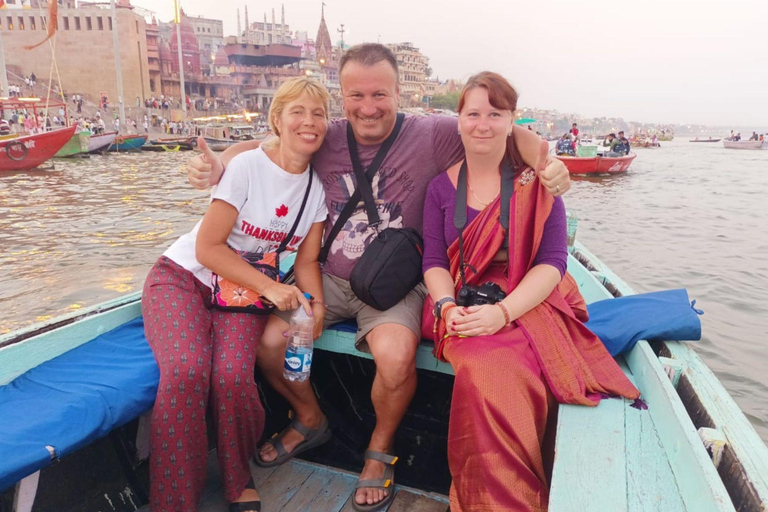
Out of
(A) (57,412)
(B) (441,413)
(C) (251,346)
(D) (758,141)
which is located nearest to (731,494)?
(B) (441,413)

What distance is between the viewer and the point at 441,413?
281 centimetres

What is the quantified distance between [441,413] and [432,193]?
4.06 ft

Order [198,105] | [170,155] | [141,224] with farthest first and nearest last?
[198,105] < [170,155] < [141,224]

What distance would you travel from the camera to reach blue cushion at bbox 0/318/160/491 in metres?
1.57

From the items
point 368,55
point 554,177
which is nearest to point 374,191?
point 368,55

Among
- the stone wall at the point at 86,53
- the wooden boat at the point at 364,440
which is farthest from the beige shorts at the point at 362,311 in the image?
the stone wall at the point at 86,53

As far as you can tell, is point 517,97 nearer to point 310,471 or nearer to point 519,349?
point 519,349

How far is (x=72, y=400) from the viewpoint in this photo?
71.2 inches

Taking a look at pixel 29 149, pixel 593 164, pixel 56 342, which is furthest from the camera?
pixel 593 164

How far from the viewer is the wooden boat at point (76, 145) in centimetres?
2422

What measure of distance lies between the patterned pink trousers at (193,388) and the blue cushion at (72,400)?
0.31ft

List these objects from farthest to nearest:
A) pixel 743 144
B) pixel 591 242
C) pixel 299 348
Result: pixel 743 144, pixel 591 242, pixel 299 348

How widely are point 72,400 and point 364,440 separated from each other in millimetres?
1589

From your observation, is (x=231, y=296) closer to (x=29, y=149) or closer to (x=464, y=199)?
(x=464, y=199)
